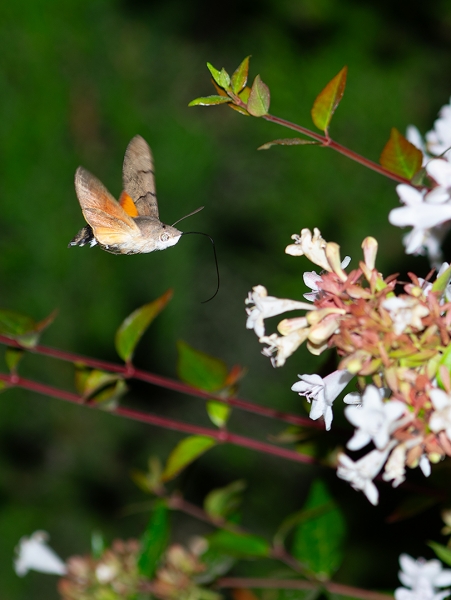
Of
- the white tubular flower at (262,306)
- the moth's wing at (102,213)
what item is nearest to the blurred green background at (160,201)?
the moth's wing at (102,213)

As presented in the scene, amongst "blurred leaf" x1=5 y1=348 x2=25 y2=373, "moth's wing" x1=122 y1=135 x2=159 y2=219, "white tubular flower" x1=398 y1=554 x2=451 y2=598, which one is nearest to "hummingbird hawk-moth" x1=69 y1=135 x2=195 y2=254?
"moth's wing" x1=122 y1=135 x2=159 y2=219

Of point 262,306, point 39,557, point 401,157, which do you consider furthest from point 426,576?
point 39,557

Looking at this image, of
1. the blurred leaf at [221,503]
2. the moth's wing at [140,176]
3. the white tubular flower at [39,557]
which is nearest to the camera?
the moth's wing at [140,176]

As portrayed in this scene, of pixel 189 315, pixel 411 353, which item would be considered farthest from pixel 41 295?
pixel 411 353

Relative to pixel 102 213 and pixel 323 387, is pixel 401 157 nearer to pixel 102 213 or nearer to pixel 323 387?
pixel 323 387

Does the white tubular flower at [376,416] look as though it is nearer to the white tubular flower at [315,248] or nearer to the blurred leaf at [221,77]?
the white tubular flower at [315,248]

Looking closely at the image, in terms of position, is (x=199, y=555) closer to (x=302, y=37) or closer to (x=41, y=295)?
(x=41, y=295)

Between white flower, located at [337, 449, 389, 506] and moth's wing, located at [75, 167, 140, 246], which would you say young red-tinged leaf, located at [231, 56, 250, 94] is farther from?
white flower, located at [337, 449, 389, 506]
